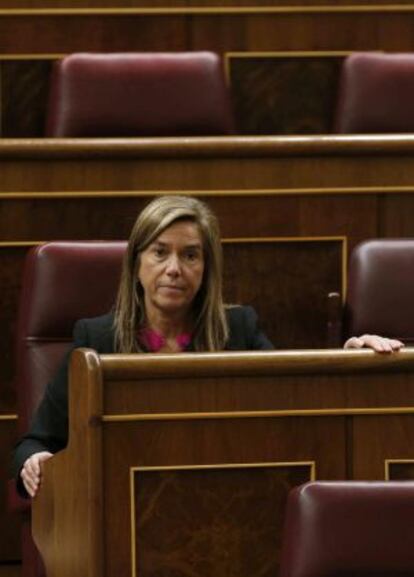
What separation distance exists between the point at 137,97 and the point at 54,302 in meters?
0.24

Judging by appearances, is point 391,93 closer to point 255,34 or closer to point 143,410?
point 255,34

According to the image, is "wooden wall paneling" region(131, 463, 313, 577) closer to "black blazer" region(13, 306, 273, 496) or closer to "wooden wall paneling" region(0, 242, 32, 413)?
"black blazer" region(13, 306, 273, 496)

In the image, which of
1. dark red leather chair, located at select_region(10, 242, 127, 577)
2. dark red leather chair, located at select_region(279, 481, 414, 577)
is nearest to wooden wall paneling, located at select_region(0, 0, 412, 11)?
dark red leather chair, located at select_region(10, 242, 127, 577)

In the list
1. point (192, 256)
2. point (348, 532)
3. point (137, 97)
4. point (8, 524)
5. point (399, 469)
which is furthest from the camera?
point (137, 97)

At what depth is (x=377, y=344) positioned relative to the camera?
0.62 metres

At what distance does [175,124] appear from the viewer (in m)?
0.97

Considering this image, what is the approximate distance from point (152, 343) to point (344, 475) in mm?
137

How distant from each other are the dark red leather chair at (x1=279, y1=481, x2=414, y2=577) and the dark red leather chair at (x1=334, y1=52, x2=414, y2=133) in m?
0.50

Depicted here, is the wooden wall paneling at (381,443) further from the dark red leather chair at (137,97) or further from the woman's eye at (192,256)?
the dark red leather chair at (137,97)

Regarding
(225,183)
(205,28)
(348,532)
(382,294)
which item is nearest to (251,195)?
(225,183)

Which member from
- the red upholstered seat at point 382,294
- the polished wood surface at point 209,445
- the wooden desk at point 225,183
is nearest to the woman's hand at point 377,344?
the polished wood surface at point 209,445

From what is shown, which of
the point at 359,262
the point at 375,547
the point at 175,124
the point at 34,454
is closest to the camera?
the point at 375,547

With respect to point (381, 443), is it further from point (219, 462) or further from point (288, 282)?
point (288, 282)

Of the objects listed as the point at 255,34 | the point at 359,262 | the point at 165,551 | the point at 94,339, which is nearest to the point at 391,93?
the point at 255,34
